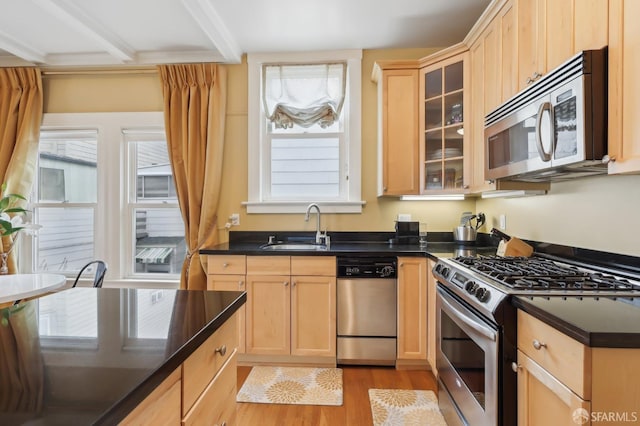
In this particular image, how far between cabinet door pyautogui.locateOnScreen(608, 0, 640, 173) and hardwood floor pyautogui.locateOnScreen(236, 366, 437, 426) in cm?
175

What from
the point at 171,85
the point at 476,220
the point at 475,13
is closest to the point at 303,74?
the point at 171,85

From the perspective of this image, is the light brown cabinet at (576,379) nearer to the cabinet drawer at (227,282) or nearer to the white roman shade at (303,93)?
the cabinet drawer at (227,282)

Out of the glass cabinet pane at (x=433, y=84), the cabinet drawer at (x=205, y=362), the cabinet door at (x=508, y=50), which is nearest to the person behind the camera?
the cabinet drawer at (x=205, y=362)

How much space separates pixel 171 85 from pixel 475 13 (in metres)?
2.61

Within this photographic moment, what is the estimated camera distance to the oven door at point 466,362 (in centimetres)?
125

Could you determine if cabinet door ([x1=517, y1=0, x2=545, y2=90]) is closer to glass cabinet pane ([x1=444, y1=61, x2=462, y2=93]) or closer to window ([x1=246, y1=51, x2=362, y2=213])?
glass cabinet pane ([x1=444, y1=61, x2=462, y2=93])

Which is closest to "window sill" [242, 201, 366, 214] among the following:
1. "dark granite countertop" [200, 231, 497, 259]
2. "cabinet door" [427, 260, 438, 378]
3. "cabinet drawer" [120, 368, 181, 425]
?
"dark granite countertop" [200, 231, 497, 259]

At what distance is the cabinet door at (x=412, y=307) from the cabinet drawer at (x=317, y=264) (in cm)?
50

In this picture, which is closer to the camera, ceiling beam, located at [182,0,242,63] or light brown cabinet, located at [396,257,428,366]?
ceiling beam, located at [182,0,242,63]

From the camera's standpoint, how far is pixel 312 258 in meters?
2.43

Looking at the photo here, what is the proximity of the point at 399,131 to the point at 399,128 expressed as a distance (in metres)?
0.02

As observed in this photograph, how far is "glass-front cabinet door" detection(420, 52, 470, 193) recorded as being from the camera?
2434mm

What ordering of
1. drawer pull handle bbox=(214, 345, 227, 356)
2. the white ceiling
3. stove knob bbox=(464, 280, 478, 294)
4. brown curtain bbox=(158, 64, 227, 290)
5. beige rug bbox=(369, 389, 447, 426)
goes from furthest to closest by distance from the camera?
brown curtain bbox=(158, 64, 227, 290) → the white ceiling → beige rug bbox=(369, 389, 447, 426) → stove knob bbox=(464, 280, 478, 294) → drawer pull handle bbox=(214, 345, 227, 356)

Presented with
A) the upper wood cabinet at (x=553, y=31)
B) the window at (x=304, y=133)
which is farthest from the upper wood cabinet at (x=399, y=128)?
the upper wood cabinet at (x=553, y=31)
